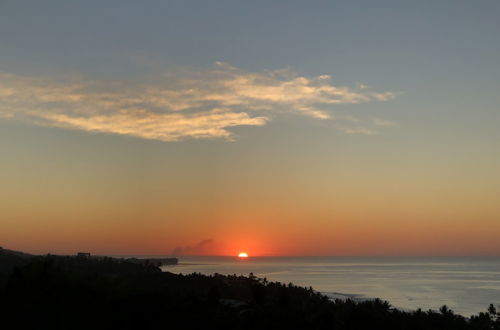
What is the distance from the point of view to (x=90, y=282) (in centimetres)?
4634

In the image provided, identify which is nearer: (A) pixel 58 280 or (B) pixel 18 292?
(B) pixel 18 292

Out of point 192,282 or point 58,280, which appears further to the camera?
point 192,282

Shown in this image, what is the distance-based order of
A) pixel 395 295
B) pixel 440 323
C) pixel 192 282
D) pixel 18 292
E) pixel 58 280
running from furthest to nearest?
1. pixel 395 295
2. pixel 192 282
3. pixel 440 323
4. pixel 58 280
5. pixel 18 292

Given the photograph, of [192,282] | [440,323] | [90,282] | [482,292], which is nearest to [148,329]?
[90,282]

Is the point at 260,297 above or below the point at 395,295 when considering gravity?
above

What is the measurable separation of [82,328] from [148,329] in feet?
17.2

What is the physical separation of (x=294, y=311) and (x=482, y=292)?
109 m

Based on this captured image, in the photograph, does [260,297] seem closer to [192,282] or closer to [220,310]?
[220,310]

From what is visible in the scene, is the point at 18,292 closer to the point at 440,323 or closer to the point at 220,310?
the point at 220,310

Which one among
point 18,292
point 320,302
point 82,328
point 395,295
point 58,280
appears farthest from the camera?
point 395,295

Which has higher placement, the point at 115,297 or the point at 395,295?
the point at 115,297

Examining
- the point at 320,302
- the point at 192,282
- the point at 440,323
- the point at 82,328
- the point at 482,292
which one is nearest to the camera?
the point at 82,328

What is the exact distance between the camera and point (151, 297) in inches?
1702

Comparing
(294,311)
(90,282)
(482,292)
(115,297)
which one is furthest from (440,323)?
(482,292)
